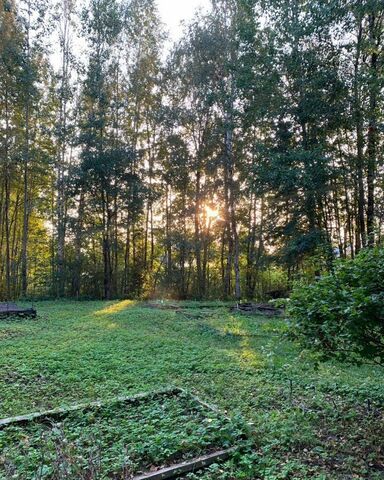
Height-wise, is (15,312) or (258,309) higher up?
(15,312)

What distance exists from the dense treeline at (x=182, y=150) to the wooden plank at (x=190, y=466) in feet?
23.0

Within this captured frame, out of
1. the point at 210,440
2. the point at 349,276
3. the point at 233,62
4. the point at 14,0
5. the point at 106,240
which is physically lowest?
the point at 210,440

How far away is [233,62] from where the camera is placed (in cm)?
1016

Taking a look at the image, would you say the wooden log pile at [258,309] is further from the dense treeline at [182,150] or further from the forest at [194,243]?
the dense treeline at [182,150]

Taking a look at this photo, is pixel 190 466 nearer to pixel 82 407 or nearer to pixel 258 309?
pixel 82 407

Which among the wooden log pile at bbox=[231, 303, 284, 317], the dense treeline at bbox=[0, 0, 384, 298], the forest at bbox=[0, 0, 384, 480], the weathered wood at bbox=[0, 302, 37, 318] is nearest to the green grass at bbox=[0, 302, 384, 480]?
the forest at bbox=[0, 0, 384, 480]

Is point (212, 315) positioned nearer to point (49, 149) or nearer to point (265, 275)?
point (265, 275)

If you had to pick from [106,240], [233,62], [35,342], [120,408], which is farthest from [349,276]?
[106,240]

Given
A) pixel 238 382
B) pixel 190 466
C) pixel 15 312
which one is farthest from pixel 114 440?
pixel 15 312

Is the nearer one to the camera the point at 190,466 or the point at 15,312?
the point at 190,466

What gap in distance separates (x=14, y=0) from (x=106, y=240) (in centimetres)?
788

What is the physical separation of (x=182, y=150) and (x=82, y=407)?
10971 mm

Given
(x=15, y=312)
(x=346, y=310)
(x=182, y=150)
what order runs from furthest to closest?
(x=182, y=150)
(x=15, y=312)
(x=346, y=310)

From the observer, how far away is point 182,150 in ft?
41.9
